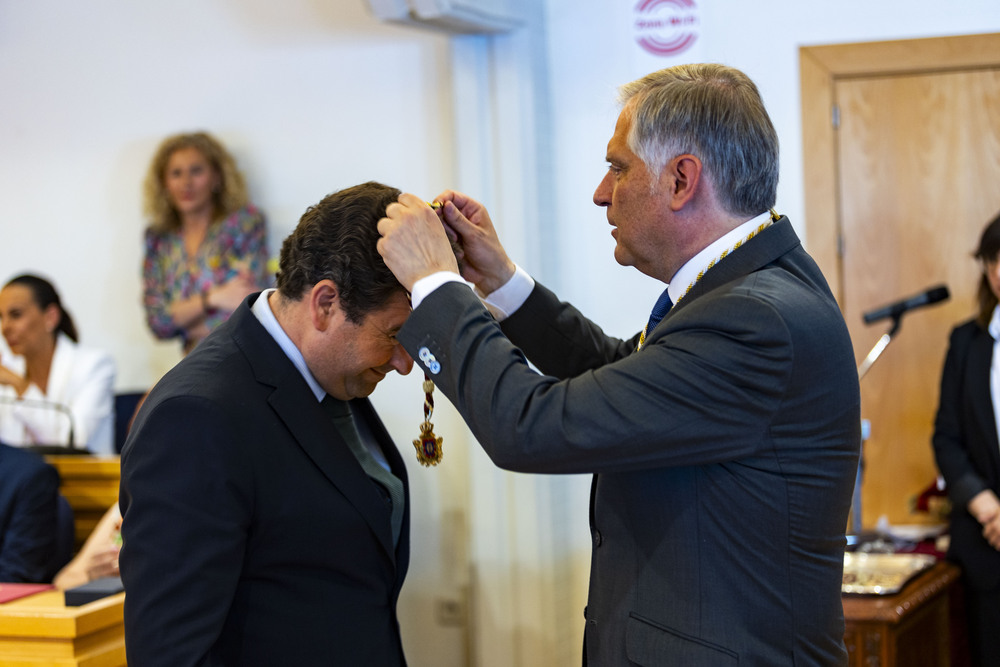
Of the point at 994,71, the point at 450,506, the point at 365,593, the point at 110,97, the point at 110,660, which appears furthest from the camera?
the point at 110,97

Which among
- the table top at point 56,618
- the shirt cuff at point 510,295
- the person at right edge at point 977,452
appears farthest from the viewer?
the person at right edge at point 977,452

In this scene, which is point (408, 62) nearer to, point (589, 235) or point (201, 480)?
point (589, 235)

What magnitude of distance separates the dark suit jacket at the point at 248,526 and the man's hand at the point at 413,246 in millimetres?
289

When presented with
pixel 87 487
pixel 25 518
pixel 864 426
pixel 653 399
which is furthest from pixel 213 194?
pixel 653 399

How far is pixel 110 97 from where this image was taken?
471 centimetres

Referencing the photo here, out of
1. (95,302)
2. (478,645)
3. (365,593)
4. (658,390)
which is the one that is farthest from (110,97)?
(658,390)

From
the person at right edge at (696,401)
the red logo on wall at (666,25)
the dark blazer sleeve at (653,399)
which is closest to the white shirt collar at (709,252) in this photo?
the person at right edge at (696,401)

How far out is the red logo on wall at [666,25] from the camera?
11.4 feet

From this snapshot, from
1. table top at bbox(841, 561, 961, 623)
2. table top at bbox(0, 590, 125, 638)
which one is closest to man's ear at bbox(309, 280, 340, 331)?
table top at bbox(0, 590, 125, 638)

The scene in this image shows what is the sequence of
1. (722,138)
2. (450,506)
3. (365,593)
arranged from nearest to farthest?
(722,138) < (365,593) < (450,506)

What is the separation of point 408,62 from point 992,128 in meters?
2.24

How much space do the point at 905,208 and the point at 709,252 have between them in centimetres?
252

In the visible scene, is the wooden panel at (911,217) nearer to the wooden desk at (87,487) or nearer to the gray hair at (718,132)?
the gray hair at (718,132)

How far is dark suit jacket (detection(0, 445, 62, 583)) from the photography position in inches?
118
